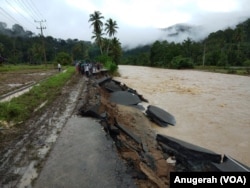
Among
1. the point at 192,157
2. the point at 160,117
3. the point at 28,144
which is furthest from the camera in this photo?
the point at 160,117

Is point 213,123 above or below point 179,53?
below

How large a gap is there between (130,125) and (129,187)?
5186 millimetres

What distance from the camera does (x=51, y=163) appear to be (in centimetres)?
588

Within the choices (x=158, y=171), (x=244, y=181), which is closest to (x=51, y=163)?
(x=158, y=171)

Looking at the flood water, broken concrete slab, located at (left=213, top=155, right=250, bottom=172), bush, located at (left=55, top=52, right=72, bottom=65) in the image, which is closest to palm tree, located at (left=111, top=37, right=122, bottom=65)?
bush, located at (left=55, top=52, right=72, bottom=65)

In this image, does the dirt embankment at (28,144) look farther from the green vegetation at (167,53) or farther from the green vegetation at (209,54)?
the green vegetation at (209,54)

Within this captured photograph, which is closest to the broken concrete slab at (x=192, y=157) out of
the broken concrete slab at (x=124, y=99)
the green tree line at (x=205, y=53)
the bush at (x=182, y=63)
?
the broken concrete slab at (x=124, y=99)

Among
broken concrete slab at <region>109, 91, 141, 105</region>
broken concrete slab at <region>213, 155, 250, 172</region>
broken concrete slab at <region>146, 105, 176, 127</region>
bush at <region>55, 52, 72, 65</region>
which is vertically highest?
bush at <region>55, 52, 72, 65</region>

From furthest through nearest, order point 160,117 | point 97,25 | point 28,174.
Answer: point 97,25 → point 160,117 → point 28,174

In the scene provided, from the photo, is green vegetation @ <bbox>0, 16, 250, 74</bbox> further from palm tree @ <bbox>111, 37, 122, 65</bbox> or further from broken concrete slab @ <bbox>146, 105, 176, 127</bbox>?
broken concrete slab @ <bbox>146, 105, 176, 127</bbox>

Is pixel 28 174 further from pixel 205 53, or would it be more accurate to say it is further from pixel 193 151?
pixel 205 53

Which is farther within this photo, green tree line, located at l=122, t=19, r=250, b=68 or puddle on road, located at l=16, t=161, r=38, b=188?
green tree line, located at l=122, t=19, r=250, b=68

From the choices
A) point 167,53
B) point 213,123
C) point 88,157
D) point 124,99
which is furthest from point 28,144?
point 167,53

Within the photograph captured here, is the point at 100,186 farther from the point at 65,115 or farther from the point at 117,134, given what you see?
the point at 65,115
